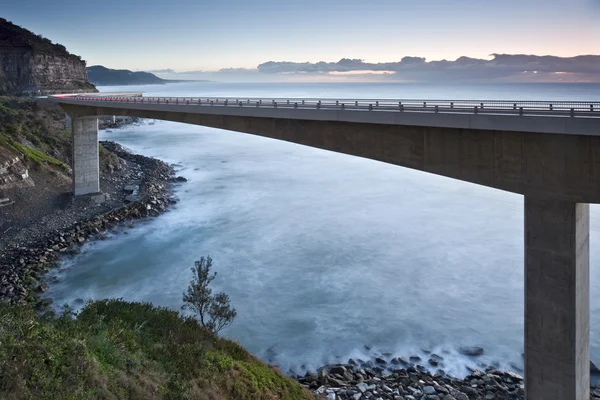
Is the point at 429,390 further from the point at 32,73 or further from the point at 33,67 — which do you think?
the point at 33,67

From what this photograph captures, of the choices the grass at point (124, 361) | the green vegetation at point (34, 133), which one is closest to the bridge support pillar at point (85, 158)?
the green vegetation at point (34, 133)

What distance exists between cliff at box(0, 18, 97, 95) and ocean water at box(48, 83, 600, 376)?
5448 cm

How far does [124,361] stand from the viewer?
1126cm

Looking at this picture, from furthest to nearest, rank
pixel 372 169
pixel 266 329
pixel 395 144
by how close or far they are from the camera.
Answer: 1. pixel 372 169
2. pixel 266 329
3. pixel 395 144

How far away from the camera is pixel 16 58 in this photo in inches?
3413

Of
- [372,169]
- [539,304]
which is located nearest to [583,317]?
[539,304]

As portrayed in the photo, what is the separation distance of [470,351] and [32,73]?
89731 mm

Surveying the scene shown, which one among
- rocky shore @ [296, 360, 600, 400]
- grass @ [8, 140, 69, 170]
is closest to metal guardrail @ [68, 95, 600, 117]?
rocky shore @ [296, 360, 600, 400]

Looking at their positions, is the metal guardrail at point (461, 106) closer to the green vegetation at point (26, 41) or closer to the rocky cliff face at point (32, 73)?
the rocky cliff face at point (32, 73)

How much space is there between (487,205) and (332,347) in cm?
2649

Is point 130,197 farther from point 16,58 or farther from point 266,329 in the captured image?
point 16,58

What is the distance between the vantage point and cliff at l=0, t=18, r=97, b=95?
85.4 meters

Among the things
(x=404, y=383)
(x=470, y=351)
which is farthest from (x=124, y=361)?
(x=470, y=351)

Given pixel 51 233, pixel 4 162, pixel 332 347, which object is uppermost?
pixel 4 162
